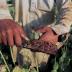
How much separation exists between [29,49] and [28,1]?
0.72 meters

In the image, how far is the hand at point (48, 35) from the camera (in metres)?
1.46

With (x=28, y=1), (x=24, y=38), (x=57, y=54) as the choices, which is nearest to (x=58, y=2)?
(x=28, y=1)

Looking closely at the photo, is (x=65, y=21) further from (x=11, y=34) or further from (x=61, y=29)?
(x=11, y=34)

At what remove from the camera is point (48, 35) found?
1475mm

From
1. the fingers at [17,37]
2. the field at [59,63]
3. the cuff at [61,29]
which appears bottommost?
the field at [59,63]

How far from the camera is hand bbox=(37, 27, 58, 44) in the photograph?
1465mm

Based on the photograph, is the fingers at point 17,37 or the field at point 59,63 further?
the field at point 59,63

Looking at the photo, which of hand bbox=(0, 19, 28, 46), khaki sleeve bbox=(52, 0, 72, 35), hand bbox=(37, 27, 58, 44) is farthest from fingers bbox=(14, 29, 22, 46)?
khaki sleeve bbox=(52, 0, 72, 35)

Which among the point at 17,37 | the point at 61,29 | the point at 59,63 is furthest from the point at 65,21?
the point at 17,37

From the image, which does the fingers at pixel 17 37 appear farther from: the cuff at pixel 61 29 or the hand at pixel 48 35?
the cuff at pixel 61 29

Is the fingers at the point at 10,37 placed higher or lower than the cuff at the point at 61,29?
higher

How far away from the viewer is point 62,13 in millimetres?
1926

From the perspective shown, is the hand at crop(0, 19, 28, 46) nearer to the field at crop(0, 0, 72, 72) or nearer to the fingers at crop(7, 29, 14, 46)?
the fingers at crop(7, 29, 14, 46)

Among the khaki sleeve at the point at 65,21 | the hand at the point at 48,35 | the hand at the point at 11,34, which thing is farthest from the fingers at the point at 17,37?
the khaki sleeve at the point at 65,21
